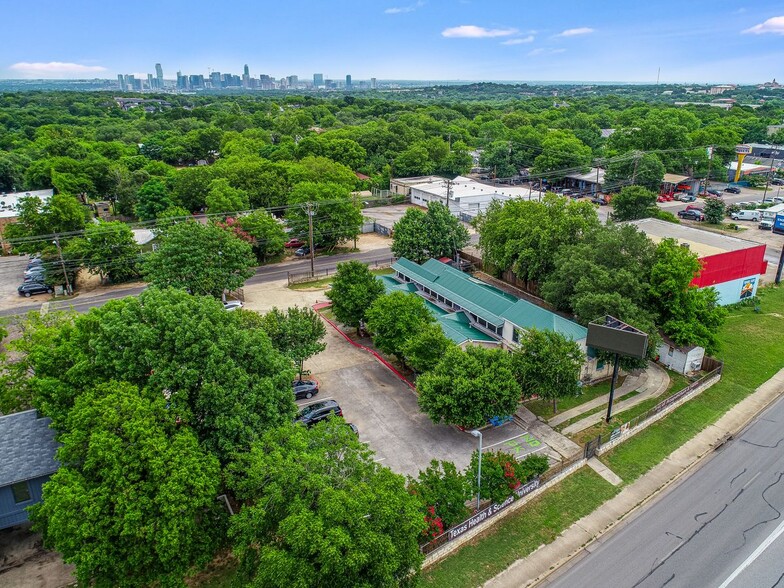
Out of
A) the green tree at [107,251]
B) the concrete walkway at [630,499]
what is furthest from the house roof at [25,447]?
the green tree at [107,251]

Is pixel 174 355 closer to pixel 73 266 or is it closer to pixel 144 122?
pixel 73 266

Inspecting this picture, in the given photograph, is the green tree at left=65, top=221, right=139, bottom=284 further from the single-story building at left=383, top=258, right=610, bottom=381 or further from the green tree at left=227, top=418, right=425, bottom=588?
the green tree at left=227, top=418, right=425, bottom=588

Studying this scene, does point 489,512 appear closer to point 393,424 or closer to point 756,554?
point 393,424

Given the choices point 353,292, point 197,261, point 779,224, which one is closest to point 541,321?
point 353,292

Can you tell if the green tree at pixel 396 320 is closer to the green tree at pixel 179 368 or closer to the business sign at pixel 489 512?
the green tree at pixel 179 368

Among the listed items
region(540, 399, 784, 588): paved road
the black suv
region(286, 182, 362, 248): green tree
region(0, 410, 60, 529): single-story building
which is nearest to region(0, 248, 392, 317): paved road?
region(286, 182, 362, 248): green tree
